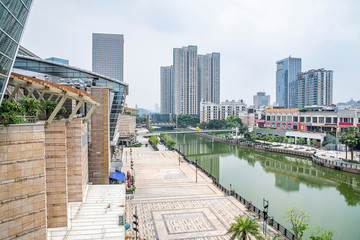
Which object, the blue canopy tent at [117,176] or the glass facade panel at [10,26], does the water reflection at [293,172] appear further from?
the glass facade panel at [10,26]

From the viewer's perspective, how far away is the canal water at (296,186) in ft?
88.0

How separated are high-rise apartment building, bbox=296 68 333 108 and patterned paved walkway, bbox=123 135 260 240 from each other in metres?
140

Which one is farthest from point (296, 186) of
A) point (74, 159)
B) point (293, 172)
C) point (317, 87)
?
point (317, 87)

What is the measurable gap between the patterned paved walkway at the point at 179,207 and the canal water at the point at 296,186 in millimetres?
4799

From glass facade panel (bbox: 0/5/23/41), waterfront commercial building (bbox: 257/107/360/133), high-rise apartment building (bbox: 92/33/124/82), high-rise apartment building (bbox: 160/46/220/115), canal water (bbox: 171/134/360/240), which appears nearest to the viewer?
glass facade panel (bbox: 0/5/23/41)

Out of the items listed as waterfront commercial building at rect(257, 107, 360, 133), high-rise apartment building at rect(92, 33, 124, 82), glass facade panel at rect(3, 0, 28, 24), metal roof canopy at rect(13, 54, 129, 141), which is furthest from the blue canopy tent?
high-rise apartment building at rect(92, 33, 124, 82)

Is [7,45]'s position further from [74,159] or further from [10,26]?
[74,159]

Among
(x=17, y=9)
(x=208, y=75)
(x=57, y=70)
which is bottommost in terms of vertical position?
(x=17, y=9)

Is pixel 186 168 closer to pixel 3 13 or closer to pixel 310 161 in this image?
pixel 310 161

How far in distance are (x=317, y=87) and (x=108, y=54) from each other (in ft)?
433

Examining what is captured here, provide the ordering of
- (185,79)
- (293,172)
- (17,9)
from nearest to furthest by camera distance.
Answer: (17,9), (293,172), (185,79)

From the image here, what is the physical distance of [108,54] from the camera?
7042 inches

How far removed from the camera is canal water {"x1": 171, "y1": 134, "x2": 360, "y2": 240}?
26.8m

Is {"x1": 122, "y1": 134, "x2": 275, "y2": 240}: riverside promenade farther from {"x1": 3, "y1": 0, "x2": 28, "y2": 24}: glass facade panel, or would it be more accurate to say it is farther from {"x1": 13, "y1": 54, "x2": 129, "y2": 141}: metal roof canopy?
{"x1": 3, "y1": 0, "x2": 28, "y2": 24}: glass facade panel
